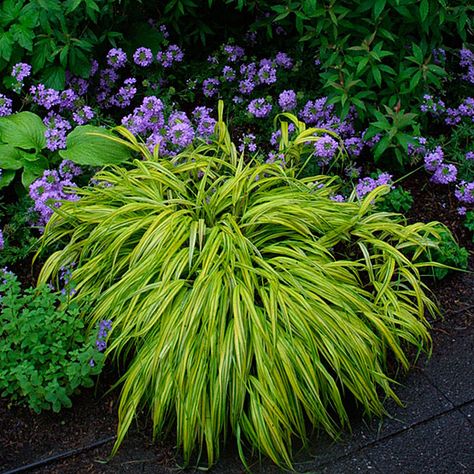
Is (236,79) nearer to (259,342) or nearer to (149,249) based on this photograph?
(149,249)

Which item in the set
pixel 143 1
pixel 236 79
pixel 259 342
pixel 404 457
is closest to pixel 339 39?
pixel 236 79

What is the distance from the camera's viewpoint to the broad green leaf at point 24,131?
340cm

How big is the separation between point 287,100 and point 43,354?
183 cm

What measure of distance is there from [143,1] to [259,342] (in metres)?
2.31

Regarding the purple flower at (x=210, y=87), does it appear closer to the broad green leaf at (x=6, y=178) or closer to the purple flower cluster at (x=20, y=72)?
the purple flower cluster at (x=20, y=72)

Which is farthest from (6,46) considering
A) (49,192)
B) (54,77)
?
(49,192)

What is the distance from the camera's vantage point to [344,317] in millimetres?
2650

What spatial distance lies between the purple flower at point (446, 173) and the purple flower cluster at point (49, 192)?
1.74 metres

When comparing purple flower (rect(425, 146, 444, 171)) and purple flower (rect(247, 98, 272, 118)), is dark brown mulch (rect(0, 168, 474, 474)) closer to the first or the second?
purple flower (rect(425, 146, 444, 171))

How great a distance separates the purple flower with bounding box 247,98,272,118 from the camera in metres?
3.78

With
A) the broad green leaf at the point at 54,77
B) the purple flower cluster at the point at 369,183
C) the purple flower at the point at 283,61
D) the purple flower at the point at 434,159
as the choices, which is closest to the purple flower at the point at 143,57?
the broad green leaf at the point at 54,77

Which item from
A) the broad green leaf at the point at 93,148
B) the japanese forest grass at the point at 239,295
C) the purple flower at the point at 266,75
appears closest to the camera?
the japanese forest grass at the point at 239,295

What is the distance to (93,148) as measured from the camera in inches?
131

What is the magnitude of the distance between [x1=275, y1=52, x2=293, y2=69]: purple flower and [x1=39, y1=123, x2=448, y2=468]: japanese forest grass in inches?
37.7
